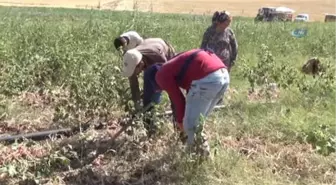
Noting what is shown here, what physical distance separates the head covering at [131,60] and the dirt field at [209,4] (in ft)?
143

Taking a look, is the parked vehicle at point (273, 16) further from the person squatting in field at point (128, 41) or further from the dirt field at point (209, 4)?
the person squatting in field at point (128, 41)

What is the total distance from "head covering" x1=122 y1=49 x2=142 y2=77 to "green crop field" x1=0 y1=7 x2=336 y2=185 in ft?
1.74

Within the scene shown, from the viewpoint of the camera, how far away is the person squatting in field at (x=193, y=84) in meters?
4.64

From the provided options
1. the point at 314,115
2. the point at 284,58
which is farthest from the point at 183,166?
the point at 284,58

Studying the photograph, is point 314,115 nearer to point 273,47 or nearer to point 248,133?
point 248,133

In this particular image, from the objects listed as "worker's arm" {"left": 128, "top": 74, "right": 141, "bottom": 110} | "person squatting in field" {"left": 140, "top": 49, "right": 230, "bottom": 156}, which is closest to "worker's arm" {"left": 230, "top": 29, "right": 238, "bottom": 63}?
"worker's arm" {"left": 128, "top": 74, "right": 141, "bottom": 110}

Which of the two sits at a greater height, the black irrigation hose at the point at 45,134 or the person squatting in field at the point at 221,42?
the person squatting in field at the point at 221,42

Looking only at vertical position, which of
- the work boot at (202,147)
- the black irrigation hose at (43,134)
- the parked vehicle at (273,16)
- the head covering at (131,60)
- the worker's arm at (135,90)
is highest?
the head covering at (131,60)

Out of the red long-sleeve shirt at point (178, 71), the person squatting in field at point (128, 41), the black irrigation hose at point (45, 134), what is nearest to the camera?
the red long-sleeve shirt at point (178, 71)

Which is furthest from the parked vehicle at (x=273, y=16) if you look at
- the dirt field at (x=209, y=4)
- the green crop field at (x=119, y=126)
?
the green crop field at (x=119, y=126)

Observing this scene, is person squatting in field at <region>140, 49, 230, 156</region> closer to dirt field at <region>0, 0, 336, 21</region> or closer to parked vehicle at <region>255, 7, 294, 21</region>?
parked vehicle at <region>255, 7, 294, 21</region>

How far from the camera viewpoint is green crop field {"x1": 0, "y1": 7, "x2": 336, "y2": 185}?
16.0ft

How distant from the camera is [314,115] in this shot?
6758mm

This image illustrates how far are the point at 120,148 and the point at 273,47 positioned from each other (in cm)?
761
